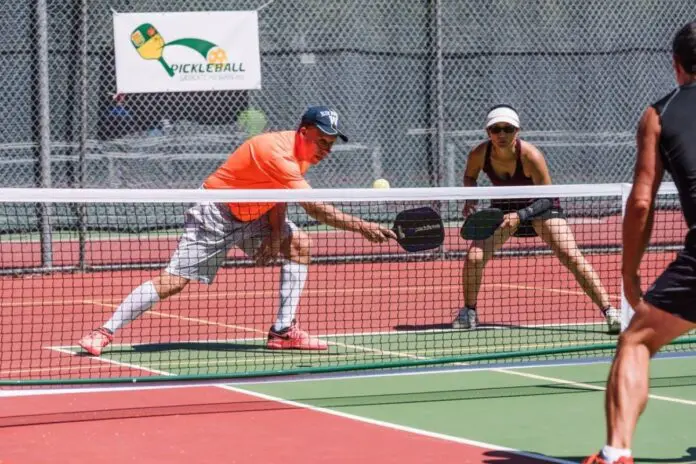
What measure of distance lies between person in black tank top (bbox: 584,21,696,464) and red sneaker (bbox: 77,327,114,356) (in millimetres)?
4051

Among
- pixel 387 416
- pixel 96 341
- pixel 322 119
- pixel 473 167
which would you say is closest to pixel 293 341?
pixel 96 341

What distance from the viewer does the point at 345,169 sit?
15.1 metres

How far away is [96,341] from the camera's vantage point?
26.9 ft

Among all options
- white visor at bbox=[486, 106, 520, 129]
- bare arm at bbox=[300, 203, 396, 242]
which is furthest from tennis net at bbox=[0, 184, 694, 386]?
white visor at bbox=[486, 106, 520, 129]

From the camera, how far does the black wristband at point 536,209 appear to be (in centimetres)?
932

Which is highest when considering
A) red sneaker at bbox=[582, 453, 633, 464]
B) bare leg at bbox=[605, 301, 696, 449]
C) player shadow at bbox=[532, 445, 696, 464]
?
bare leg at bbox=[605, 301, 696, 449]

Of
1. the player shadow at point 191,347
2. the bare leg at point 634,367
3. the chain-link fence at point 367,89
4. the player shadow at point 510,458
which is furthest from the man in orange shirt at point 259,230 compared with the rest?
the chain-link fence at point 367,89

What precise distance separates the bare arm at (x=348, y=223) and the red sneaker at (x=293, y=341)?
0.81 m

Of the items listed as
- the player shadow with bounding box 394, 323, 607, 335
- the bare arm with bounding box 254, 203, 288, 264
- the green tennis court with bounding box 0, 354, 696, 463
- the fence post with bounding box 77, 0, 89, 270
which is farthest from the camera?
the fence post with bounding box 77, 0, 89, 270

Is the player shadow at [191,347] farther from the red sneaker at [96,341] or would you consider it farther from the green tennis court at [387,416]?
the green tennis court at [387,416]

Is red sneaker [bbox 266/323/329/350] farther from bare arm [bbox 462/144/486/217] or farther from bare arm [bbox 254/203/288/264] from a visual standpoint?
bare arm [bbox 462/144/486/217]

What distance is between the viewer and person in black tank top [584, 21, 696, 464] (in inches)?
190

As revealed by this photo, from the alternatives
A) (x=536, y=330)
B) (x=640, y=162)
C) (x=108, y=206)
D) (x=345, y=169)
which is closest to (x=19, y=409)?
(x=640, y=162)

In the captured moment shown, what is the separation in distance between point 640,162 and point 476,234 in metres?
4.51
